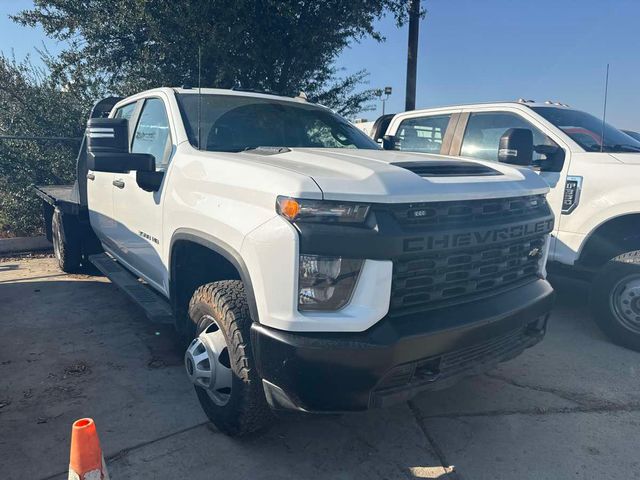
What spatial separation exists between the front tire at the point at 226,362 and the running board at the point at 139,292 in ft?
1.76

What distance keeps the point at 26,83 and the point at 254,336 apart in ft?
28.3

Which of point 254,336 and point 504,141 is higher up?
point 504,141

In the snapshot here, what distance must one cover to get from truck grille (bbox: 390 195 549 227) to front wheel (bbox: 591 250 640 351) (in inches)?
74.0

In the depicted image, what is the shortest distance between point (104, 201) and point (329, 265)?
3.34 m

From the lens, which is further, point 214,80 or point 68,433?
point 214,80

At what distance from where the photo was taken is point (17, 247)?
804cm

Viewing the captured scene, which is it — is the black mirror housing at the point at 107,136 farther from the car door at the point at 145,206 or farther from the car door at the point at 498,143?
the car door at the point at 498,143

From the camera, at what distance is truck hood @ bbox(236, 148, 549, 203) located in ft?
7.30

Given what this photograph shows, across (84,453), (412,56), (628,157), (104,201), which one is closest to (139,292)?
(104,201)

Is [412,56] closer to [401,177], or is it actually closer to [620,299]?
[620,299]

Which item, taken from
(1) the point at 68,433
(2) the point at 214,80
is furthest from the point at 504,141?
(2) the point at 214,80

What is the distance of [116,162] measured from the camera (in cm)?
310

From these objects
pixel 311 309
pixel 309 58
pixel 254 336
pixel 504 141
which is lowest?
pixel 254 336

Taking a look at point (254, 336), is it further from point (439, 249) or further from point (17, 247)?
point (17, 247)
